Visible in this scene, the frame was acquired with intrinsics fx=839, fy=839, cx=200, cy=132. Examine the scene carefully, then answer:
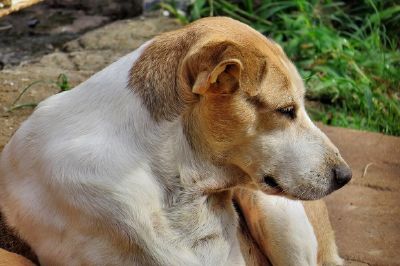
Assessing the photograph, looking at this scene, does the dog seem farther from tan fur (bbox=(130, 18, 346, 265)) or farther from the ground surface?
the ground surface

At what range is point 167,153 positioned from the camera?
9.30 feet

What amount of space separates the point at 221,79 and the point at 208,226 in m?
0.56

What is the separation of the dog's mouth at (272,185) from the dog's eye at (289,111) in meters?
0.22

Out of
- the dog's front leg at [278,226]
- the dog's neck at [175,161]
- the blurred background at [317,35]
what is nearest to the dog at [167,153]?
the dog's neck at [175,161]

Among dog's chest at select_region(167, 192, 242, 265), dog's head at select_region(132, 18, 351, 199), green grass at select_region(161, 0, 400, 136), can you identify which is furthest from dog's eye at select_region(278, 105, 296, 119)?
green grass at select_region(161, 0, 400, 136)

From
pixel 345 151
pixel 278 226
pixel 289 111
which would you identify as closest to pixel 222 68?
pixel 289 111

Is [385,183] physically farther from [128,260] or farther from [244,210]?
[128,260]

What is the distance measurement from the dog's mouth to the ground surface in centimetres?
91

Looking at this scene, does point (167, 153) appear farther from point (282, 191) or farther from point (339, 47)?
point (339, 47)

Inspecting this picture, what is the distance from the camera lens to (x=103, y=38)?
18.7ft

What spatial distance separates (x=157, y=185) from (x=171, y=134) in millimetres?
178

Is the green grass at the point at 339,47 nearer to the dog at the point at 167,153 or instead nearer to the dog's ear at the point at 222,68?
the dog at the point at 167,153

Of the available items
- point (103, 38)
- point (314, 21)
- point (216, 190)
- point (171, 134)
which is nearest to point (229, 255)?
point (216, 190)

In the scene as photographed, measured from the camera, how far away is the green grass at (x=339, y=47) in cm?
529
